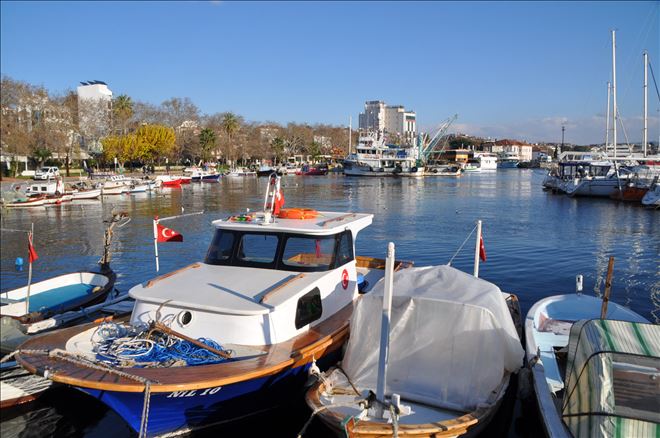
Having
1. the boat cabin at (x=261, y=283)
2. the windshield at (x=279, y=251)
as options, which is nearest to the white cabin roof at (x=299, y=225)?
the boat cabin at (x=261, y=283)

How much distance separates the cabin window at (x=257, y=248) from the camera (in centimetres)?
1094

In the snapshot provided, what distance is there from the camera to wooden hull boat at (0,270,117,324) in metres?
13.6

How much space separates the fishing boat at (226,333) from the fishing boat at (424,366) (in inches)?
36.2

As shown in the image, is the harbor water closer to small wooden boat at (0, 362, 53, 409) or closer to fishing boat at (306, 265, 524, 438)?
small wooden boat at (0, 362, 53, 409)

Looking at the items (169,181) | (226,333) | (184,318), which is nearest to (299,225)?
(226,333)

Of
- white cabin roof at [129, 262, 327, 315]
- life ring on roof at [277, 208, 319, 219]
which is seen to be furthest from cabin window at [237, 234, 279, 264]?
life ring on roof at [277, 208, 319, 219]

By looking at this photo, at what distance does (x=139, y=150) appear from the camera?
306 feet

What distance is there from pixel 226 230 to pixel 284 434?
175 inches

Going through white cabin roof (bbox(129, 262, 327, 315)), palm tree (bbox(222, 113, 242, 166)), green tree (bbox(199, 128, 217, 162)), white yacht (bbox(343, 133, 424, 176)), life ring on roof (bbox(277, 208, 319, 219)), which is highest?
palm tree (bbox(222, 113, 242, 166))

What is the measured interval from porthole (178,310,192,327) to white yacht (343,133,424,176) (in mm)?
112313

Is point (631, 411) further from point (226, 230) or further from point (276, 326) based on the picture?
point (226, 230)

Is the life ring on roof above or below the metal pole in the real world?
above

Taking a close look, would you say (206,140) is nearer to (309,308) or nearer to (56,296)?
(56,296)

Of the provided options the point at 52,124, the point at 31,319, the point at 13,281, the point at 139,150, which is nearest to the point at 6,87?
the point at 52,124
